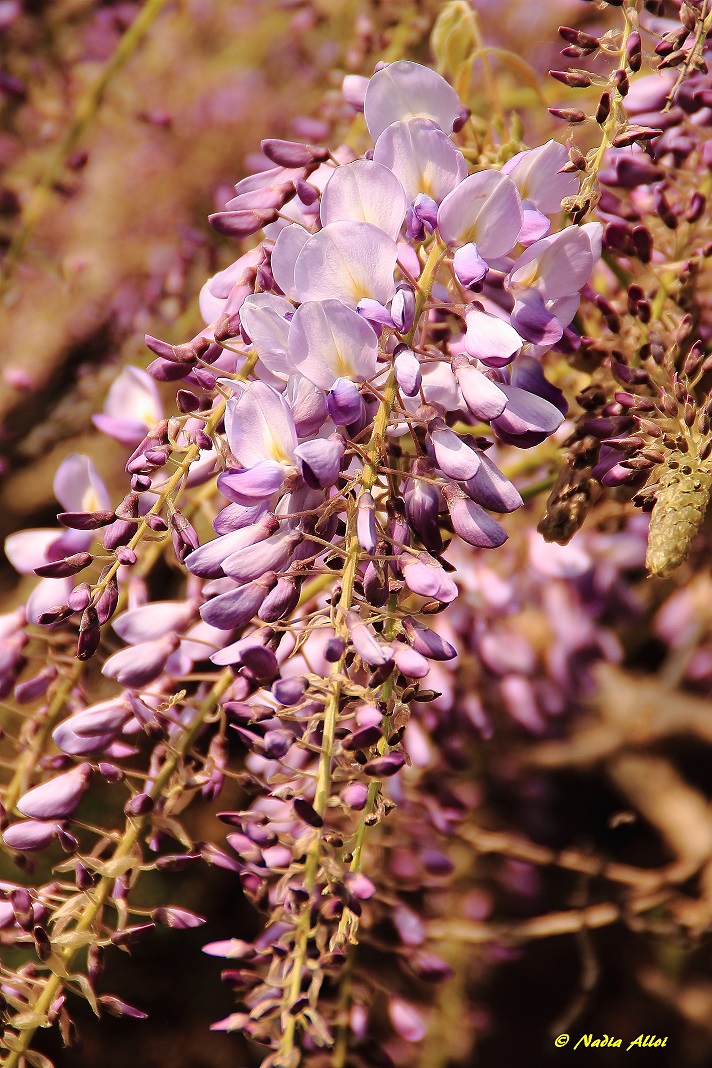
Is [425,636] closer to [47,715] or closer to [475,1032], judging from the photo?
[47,715]

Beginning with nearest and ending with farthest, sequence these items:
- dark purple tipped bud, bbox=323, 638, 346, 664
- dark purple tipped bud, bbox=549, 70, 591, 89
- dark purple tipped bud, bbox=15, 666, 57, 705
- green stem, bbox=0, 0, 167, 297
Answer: dark purple tipped bud, bbox=323, 638, 346, 664 → dark purple tipped bud, bbox=549, 70, 591, 89 → dark purple tipped bud, bbox=15, 666, 57, 705 → green stem, bbox=0, 0, 167, 297

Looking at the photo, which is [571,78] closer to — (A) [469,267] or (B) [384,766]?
(A) [469,267]

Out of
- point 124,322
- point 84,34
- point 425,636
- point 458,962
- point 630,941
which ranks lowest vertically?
point 630,941

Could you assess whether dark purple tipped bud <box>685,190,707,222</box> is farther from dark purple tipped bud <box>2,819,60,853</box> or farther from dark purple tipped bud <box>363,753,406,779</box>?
dark purple tipped bud <box>2,819,60,853</box>

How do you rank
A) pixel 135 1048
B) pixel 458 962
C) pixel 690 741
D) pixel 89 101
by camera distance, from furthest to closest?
pixel 690 741 < pixel 135 1048 < pixel 458 962 < pixel 89 101

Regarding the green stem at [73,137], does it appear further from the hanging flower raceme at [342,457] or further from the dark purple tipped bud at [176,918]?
the dark purple tipped bud at [176,918]

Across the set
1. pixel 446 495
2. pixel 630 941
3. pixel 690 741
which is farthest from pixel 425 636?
pixel 630 941

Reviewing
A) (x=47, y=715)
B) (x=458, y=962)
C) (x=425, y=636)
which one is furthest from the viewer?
(x=458, y=962)

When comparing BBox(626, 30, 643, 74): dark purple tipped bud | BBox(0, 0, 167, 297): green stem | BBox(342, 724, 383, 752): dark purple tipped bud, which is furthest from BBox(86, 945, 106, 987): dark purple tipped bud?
BBox(0, 0, 167, 297): green stem

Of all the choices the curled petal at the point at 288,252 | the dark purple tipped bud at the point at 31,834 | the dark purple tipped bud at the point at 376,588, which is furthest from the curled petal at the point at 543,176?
the dark purple tipped bud at the point at 31,834
